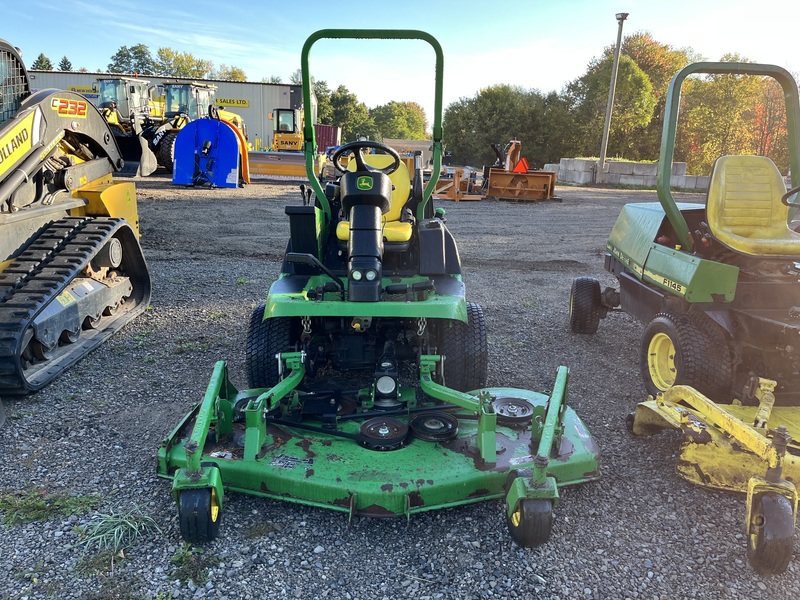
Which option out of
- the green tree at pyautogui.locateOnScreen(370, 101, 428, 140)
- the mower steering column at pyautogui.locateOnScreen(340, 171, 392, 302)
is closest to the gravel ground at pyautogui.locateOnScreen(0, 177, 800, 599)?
the mower steering column at pyautogui.locateOnScreen(340, 171, 392, 302)

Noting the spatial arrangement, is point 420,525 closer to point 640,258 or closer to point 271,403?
point 271,403

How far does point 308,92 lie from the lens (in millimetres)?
3977

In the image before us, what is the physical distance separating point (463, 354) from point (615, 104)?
30.1 meters

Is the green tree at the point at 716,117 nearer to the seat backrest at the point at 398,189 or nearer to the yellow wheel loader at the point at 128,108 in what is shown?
the yellow wheel loader at the point at 128,108

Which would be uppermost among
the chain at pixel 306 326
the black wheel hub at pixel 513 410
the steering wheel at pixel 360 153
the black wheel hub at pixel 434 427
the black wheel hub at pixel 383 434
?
the steering wheel at pixel 360 153

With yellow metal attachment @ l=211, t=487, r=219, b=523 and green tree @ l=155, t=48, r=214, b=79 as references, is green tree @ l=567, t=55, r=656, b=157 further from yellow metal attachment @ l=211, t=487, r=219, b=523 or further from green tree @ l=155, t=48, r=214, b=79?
green tree @ l=155, t=48, r=214, b=79

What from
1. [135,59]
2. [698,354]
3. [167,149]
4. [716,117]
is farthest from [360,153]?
[135,59]

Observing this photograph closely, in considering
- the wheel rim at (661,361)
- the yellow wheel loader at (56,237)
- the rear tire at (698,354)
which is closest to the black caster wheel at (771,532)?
the rear tire at (698,354)

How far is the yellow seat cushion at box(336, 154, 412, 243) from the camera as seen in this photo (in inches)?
155

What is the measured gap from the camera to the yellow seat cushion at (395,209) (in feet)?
12.9

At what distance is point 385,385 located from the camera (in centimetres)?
323

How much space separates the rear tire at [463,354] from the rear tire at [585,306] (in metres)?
1.85

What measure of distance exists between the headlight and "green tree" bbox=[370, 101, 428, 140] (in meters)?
58.6

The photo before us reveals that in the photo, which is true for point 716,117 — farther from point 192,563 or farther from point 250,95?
point 192,563
